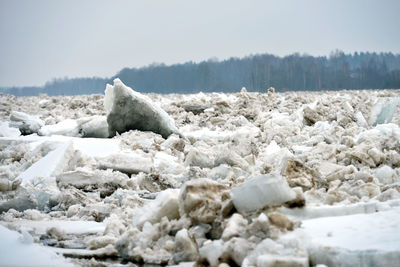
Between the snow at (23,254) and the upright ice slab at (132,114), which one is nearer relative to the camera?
the snow at (23,254)

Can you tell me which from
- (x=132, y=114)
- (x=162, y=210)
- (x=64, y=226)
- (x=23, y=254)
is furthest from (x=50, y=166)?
(x=23, y=254)

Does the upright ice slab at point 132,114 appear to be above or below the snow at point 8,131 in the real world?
above

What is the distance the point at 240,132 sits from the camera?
5.47 m

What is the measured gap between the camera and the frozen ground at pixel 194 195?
1.82 metres

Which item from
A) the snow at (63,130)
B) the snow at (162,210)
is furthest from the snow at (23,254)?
the snow at (63,130)

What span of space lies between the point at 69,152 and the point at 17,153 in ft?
3.15

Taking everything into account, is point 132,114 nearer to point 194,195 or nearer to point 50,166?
point 50,166

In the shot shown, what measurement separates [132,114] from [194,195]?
3.90 m

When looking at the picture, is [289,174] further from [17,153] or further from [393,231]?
[17,153]

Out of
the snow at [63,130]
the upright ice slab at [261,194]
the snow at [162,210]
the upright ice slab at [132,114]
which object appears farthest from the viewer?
the snow at [63,130]

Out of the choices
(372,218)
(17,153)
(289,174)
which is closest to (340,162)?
(289,174)

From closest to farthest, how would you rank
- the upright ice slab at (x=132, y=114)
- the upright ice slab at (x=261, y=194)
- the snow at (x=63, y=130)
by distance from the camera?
the upright ice slab at (x=261, y=194), the upright ice slab at (x=132, y=114), the snow at (x=63, y=130)

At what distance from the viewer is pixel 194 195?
215cm

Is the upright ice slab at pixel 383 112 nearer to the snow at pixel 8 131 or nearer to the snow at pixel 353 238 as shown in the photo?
the snow at pixel 353 238
